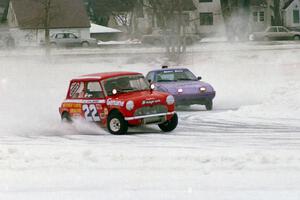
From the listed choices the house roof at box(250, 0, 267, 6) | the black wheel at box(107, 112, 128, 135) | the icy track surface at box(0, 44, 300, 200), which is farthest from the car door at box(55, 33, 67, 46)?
the black wheel at box(107, 112, 128, 135)

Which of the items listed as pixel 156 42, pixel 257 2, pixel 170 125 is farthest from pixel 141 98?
pixel 257 2

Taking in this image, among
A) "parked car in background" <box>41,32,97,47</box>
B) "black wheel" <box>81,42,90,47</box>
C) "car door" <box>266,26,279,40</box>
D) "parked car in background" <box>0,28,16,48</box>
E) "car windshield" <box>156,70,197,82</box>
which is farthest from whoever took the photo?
"black wheel" <box>81,42,90,47</box>

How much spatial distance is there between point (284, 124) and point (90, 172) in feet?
23.4

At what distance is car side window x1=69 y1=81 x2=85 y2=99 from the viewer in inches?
601

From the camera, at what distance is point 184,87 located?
1941cm

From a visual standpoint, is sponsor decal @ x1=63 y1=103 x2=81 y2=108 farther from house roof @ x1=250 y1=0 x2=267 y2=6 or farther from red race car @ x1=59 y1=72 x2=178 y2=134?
house roof @ x1=250 y1=0 x2=267 y2=6

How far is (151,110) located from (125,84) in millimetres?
1057

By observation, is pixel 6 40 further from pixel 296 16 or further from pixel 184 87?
pixel 184 87

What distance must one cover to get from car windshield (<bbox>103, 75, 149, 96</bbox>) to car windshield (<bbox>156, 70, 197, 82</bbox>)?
5291 mm

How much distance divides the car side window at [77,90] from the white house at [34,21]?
4961 centimetres

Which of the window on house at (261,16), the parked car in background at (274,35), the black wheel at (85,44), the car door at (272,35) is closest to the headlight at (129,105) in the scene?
the parked car in background at (274,35)

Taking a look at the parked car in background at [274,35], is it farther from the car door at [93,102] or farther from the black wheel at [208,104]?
the car door at [93,102]

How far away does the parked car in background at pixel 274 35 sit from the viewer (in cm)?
5891

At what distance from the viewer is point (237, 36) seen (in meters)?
60.6
